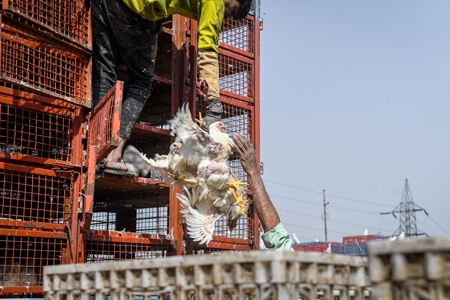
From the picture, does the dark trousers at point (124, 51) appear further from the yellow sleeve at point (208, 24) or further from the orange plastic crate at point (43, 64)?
the yellow sleeve at point (208, 24)

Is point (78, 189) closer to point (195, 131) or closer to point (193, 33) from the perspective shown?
point (195, 131)

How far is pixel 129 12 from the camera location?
192 inches

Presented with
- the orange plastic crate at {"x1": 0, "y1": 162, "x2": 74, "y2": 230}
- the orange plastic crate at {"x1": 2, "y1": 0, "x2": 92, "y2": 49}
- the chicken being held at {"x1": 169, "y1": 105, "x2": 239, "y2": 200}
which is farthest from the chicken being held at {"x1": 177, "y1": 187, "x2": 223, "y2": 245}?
the orange plastic crate at {"x1": 2, "y1": 0, "x2": 92, "y2": 49}

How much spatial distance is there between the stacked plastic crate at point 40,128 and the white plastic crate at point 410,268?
305cm

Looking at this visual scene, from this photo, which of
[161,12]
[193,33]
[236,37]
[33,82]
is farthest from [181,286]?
[236,37]

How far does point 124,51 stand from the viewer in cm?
504

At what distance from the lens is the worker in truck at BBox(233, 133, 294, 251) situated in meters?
4.00

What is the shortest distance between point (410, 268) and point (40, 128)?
11.4 ft

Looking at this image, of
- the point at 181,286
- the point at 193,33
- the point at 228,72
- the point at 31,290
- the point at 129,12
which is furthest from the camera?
the point at 228,72

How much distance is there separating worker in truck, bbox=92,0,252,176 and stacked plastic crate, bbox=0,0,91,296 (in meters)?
0.19

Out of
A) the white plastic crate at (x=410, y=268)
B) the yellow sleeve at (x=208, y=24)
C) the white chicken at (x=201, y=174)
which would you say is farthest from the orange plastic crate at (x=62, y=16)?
the white plastic crate at (x=410, y=268)

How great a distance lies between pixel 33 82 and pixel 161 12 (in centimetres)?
109

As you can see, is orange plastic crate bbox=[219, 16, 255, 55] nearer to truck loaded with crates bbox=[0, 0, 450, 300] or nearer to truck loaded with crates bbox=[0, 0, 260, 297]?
truck loaded with crates bbox=[0, 0, 450, 300]

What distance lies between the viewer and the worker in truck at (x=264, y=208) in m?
4.00
